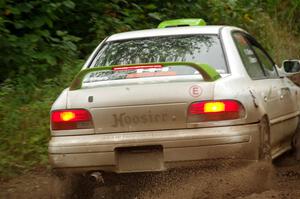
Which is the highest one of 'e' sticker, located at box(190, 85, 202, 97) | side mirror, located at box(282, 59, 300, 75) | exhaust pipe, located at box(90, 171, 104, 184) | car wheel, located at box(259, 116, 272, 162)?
'e' sticker, located at box(190, 85, 202, 97)

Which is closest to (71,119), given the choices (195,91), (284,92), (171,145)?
(171,145)

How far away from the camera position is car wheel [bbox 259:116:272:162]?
536 cm

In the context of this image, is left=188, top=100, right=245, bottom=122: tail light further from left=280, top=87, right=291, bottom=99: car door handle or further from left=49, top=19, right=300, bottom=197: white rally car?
left=280, top=87, right=291, bottom=99: car door handle

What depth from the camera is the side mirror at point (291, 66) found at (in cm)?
701

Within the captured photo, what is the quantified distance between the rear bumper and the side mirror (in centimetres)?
196

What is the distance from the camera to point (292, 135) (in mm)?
7082

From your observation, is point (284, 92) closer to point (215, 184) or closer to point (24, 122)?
point (215, 184)

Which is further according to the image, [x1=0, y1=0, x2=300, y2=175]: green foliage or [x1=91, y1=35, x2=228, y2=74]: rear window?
[x1=0, y1=0, x2=300, y2=175]: green foliage

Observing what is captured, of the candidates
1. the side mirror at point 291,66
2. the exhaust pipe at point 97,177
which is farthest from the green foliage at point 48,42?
the side mirror at point 291,66

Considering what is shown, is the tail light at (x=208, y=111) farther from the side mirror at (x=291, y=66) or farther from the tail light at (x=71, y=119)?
the side mirror at (x=291, y=66)

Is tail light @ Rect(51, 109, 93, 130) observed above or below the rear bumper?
above

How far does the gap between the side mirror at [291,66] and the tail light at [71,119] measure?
2.71 metres

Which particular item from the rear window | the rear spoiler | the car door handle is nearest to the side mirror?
the car door handle

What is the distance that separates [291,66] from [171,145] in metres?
2.55
